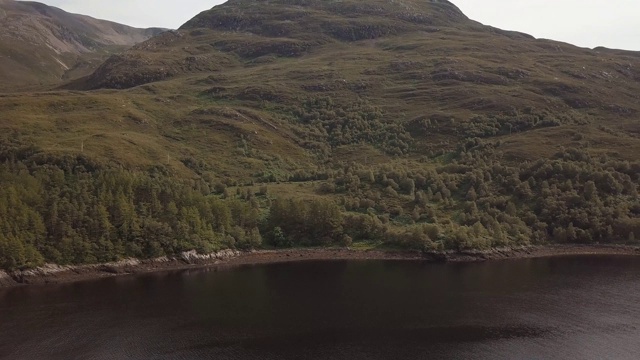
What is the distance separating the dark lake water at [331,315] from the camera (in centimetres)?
7825

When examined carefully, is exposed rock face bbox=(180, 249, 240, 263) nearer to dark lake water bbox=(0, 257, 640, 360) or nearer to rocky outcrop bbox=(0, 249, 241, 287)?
rocky outcrop bbox=(0, 249, 241, 287)

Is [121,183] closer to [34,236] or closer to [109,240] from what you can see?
[109,240]

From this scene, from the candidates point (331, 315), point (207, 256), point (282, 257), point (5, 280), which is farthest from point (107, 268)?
point (331, 315)

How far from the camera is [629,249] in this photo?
14375cm

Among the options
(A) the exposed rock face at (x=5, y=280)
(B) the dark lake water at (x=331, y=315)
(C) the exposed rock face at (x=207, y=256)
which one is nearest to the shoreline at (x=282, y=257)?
(C) the exposed rock face at (x=207, y=256)

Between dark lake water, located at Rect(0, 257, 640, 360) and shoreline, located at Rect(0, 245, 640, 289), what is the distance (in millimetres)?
4980

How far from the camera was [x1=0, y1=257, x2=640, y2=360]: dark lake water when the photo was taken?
78250mm

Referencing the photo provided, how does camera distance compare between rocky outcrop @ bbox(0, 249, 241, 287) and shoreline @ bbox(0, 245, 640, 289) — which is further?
shoreline @ bbox(0, 245, 640, 289)

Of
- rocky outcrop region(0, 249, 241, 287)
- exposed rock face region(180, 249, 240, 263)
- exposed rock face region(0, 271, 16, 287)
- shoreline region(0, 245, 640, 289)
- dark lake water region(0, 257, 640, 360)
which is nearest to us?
dark lake water region(0, 257, 640, 360)

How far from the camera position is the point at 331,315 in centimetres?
9219

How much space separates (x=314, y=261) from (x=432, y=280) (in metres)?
32.0

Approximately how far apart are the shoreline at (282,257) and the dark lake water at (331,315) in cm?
498

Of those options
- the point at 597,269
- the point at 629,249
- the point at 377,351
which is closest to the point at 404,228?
the point at 597,269

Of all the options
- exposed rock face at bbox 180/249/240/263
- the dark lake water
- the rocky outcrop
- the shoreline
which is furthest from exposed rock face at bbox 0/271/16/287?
exposed rock face at bbox 180/249/240/263
